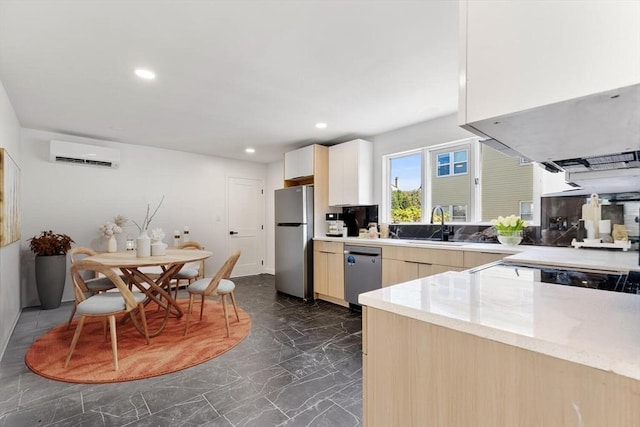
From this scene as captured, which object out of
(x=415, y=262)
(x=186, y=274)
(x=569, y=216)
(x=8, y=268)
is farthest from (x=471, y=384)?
(x=8, y=268)

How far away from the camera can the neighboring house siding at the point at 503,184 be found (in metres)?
3.00

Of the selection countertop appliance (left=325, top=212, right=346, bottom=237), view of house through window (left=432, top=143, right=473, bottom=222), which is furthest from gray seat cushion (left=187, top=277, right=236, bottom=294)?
view of house through window (left=432, top=143, right=473, bottom=222)

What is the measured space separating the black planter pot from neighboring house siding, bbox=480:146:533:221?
5.24 meters

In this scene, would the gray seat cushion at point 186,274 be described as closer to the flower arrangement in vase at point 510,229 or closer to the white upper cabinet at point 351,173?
the white upper cabinet at point 351,173

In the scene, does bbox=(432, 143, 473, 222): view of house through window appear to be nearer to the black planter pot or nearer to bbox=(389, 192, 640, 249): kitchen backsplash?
bbox=(389, 192, 640, 249): kitchen backsplash

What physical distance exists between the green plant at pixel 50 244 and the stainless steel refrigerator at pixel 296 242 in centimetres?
282

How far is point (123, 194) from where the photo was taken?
4.60 m

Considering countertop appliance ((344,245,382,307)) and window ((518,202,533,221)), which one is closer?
window ((518,202,533,221))

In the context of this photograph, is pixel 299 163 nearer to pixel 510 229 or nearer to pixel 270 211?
pixel 270 211

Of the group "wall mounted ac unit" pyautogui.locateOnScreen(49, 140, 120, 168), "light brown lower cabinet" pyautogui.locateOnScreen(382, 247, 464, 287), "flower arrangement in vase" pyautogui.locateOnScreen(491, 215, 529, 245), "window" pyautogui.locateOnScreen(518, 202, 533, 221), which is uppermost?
"wall mounted ac unit" pyautogui.locateOnScreen(49, 140, 120, 168)

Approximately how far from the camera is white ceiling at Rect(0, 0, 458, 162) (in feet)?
5.71

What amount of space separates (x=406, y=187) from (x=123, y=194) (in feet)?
14.0

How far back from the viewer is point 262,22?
1.82 meters

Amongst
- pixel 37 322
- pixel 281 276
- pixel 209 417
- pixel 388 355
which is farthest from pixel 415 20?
pixel 37 322
